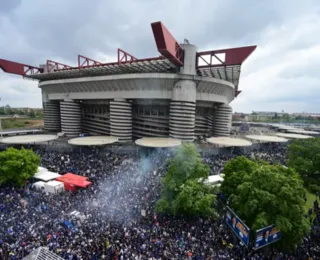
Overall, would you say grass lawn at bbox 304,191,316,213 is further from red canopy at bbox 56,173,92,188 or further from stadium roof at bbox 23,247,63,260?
red canopy at bbox 56,173,92,188

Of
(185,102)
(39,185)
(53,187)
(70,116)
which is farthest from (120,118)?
(53,187)

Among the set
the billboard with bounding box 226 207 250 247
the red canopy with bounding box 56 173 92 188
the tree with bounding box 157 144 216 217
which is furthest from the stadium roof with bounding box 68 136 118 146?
the billboard with bounding box 226 207 250 247

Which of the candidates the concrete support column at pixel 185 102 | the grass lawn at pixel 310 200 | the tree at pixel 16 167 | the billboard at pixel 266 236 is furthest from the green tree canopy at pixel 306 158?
the tree at pixel 16 167

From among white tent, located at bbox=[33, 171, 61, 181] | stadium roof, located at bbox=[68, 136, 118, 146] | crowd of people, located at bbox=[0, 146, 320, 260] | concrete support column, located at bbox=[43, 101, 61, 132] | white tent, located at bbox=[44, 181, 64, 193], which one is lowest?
crowd of people, located at bbox=[0, 146, 320, 260]

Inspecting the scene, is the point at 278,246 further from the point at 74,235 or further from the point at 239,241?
the point at 74,235

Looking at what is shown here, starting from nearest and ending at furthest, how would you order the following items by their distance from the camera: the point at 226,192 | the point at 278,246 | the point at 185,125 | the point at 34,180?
1. the point at 278,246
2. the point at 226,192
3. the point at 34,180
4. the point at 185,125

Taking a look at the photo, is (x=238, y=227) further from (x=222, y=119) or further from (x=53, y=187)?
(x=222, y=119)

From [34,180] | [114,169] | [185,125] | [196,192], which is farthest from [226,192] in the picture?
[34,180]

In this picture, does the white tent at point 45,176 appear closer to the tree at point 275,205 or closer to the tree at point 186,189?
the tree at point 186,189
